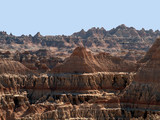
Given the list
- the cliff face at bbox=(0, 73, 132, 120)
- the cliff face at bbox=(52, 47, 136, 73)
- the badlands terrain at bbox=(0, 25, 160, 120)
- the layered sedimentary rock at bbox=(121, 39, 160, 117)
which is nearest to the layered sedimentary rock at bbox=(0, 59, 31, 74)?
the badlands terrain at bbox=(0, 25, 160, 120)

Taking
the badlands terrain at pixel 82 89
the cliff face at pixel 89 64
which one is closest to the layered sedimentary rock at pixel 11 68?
the badlands terrain at pixel 82 89

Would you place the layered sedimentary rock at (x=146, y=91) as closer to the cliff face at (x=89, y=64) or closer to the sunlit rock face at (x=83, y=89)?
the sunlit rock face at (x=83, y=89)

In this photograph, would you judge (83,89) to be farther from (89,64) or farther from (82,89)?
(89,64)

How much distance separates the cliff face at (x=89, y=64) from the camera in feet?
361

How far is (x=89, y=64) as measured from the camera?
111625 millimetres

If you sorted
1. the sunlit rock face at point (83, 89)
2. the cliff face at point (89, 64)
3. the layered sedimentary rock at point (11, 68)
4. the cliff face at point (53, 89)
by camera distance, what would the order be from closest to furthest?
the sunlit rock face at point (83, 89) < the cliff face at point (53, 89) < the cliff face at point (89, 64) < the layered sedimentary rock at point (11, 68)

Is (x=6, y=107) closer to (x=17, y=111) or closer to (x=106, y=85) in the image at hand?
(x=17, y=111)

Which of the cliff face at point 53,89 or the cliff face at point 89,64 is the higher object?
the cliff face at point 89,64

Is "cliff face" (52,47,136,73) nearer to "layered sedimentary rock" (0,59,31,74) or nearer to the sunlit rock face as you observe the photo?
the sunlit rock face

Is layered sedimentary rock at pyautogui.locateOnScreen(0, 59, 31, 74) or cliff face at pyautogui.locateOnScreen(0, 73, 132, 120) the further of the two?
layered sedimentary rock at pyautogui.locateOnScreen(0, 59, 31, 74)

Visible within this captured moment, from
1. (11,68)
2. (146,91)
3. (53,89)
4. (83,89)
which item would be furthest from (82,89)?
(146,91)

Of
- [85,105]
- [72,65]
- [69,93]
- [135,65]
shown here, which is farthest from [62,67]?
[85,105]

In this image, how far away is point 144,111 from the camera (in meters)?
79.6

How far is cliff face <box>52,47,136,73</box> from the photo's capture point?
11006cm
